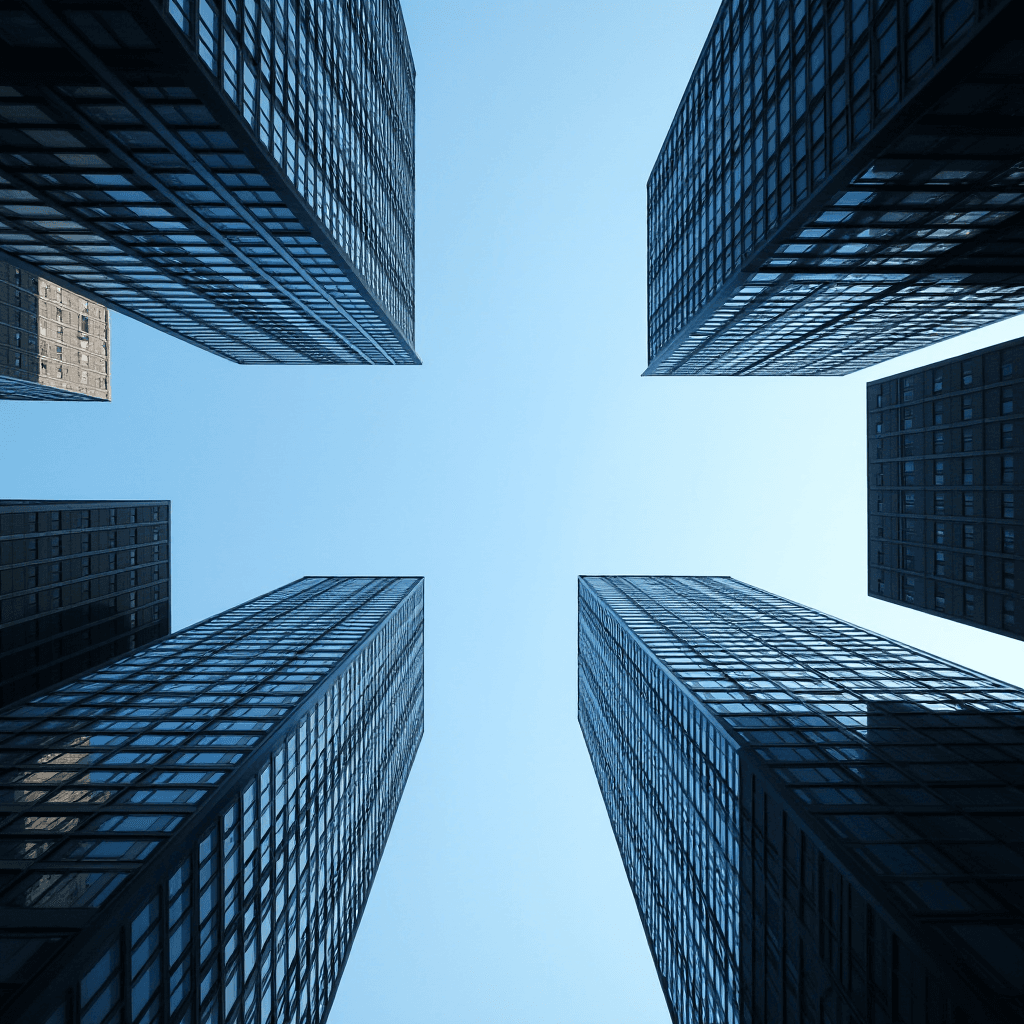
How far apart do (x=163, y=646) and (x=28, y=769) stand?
99.3 feet

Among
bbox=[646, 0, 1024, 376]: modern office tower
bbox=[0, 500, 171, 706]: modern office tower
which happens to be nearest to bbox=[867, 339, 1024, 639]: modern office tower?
bbox=[646, 0, 1024, 376]: modern office tower

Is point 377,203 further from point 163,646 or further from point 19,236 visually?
point 163,646

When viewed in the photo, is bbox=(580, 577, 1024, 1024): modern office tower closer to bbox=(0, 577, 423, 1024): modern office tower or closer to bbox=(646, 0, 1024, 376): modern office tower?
bbox=(0, 577, 423, 1024): modern office tower

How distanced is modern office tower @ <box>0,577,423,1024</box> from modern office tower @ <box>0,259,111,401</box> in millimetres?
47359

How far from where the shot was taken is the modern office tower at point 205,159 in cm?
2616

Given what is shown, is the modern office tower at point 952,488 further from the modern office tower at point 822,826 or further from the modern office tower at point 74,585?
the modern office tower at point 74,585

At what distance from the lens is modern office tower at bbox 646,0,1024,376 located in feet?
84.9

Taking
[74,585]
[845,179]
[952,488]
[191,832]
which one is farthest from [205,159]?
[952,488]

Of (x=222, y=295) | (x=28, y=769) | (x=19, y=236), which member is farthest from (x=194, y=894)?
(x=222, y=295)

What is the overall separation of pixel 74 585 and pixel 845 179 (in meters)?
61.6

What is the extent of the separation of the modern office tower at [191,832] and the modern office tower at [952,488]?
53974mm

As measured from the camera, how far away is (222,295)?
203 ft

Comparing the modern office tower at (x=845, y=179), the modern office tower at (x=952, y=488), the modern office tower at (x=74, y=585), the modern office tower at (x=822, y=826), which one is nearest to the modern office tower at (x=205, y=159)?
the modern office tower at (x=74, y=585)

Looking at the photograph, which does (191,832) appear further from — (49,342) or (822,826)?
(49,342)
